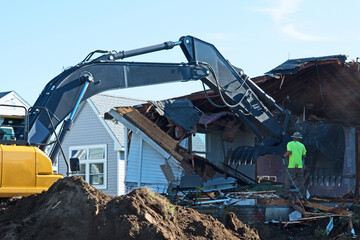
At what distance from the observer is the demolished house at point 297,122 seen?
1848 cm

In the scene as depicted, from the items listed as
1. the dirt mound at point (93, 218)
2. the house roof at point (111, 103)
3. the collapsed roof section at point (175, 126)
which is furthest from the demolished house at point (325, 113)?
the house roof at point (111, 103)

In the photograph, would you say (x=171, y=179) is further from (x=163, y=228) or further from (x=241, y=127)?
(x=163, y=228)

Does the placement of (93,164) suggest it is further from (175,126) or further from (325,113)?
(325,113)

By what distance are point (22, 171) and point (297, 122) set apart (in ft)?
36.9

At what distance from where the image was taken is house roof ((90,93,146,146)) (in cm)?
3056

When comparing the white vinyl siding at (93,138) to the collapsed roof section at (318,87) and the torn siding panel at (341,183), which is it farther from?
the torn siding panel at (341,183)

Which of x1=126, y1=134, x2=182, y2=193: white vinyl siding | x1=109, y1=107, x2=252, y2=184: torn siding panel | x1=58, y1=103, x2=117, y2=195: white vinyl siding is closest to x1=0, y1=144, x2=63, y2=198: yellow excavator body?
x1=109, y1=107, x2=252, y2=184: torn siding panel

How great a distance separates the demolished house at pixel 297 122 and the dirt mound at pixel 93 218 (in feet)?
29.7

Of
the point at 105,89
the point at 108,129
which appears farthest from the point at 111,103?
the point at 105,89

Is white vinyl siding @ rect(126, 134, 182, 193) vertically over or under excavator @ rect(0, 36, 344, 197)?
under

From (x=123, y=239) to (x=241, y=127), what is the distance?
536 inches

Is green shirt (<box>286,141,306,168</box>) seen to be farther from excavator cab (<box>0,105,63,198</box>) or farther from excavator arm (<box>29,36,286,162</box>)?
excavator cab (<box>0,105,63,198</box>)

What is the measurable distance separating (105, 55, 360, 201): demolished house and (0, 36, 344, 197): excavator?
1.01m

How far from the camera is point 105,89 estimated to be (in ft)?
44.5
